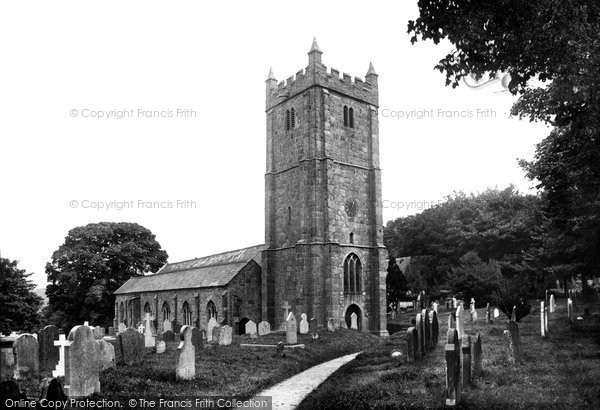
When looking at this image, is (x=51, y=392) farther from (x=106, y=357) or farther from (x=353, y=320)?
(x=353, y=320)

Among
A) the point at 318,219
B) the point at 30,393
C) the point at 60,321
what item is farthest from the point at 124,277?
the point at 30,393

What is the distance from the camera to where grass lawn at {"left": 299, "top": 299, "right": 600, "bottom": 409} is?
9039 mm

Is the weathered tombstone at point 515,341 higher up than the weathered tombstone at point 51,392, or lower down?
lower down

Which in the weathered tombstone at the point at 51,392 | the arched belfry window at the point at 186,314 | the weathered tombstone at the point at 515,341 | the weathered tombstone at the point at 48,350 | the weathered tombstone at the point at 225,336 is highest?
the weathered tombstone at the point at 51,392

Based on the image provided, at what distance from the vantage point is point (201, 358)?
16.6 m

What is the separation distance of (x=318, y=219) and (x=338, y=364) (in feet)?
44.6

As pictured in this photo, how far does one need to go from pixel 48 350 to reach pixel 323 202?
1894 cm

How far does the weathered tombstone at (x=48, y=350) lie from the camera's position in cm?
1629

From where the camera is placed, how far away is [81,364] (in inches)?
422

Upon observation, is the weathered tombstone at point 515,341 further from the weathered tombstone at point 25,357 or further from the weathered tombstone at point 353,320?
the weathered tombstone at point 353,320

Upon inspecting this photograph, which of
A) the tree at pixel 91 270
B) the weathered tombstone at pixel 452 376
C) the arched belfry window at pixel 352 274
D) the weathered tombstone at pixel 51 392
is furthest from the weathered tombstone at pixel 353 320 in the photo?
the tree at pixel 91 270

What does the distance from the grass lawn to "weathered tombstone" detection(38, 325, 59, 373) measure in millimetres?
8677

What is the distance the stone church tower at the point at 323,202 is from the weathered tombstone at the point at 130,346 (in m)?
16.0

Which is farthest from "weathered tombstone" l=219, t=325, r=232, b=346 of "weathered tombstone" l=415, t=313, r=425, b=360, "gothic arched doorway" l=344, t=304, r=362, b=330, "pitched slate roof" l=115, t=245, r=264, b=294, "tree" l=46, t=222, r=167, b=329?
"tree" l=46, t=222, r=167, b=329
